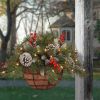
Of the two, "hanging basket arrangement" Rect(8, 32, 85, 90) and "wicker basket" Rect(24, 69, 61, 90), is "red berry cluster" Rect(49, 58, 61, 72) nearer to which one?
"hanging basket arrangement" Rect(8, 32, 85, 90)

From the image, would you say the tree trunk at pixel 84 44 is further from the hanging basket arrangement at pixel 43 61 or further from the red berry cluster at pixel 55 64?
the red berry cluster at pixel 55 64

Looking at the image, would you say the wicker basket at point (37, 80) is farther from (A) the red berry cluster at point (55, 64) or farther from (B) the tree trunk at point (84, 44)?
(B) the tree trunk at point (84, 44)

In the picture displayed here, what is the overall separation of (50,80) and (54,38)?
52cm

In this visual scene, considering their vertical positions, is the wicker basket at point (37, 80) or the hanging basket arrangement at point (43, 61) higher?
the hanging basket arrangement at point (43, 61)

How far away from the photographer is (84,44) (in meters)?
4.30

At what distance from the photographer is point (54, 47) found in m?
4.45

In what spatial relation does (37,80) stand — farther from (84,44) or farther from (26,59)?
(84,44)

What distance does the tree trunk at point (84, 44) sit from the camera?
4.26 m

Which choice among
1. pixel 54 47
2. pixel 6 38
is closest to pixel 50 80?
pixel 54 47

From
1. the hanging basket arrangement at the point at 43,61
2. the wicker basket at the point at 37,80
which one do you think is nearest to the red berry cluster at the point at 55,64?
the hanging basket arrangement at the point at 43,61

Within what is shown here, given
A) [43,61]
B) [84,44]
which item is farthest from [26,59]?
[84,44]

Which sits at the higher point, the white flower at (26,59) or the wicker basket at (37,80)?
the white flower at (26,59)

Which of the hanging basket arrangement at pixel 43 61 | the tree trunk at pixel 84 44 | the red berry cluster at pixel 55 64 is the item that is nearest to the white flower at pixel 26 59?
the hanging basket arrangement at pixel 43 61

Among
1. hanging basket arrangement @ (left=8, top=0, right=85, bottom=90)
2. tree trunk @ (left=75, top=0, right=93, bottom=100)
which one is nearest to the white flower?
hanging basket arrangement @ (left=8, top=0, right=85, bottom=90)
